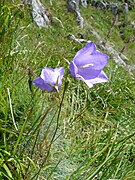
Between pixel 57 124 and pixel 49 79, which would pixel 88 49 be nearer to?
pixel 49 79

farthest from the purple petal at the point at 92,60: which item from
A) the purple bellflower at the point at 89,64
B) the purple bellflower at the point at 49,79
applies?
the purple bellflower at the point at 49,79

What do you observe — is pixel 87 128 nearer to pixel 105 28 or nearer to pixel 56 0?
pixel 56 0

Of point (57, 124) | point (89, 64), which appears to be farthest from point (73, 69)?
point (57, 124)

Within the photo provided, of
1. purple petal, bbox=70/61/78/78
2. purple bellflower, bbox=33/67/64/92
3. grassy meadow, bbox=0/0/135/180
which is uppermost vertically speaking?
purple petal, bbox=70/61/78/78

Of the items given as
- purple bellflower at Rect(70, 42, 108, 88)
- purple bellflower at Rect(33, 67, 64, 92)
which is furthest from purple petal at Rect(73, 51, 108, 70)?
purple bellflower at Rect(33, 67, 64, 92)

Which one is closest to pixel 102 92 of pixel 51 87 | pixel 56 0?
pixel 51 87

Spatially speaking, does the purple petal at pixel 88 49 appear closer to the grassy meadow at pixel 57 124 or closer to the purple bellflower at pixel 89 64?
the purple bellflower at pixel 89 64

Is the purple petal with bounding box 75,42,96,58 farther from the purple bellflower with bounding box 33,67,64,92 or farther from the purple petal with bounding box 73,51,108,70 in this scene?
the purple bellflower with bounding box 33,67,64,92
